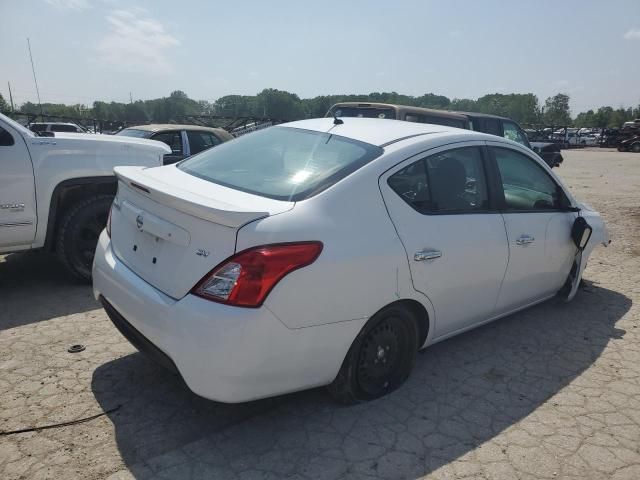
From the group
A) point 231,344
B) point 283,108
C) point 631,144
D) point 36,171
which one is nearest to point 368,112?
point 36,171

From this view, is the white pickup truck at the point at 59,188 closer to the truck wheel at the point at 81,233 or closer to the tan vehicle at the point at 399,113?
the truck wheel at the point at 81,233

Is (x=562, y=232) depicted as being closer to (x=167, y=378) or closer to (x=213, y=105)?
(x=167, y=378)

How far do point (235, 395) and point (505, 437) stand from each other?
1524 mm

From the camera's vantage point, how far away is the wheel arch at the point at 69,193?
4.48 metres

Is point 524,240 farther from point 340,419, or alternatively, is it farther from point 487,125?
point 487,125

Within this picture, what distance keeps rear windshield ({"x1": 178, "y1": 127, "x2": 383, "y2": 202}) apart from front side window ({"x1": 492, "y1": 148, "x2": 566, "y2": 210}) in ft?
4.02

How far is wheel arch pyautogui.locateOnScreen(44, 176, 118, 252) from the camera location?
4.48 meters

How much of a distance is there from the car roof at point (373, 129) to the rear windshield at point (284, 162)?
0.08 m

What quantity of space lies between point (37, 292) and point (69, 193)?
98 cm

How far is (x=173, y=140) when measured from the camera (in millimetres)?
9688

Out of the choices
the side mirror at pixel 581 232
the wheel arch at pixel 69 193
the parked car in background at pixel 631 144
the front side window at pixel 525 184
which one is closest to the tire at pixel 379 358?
the front side window at pixel 525 184

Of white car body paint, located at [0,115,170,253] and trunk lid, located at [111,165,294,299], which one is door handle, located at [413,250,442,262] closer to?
trunk lid, located at [111,165,294,299]

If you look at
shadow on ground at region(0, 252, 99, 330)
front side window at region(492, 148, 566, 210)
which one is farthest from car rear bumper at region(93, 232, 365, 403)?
shadow on ground at region(0, 252, 99, 330)

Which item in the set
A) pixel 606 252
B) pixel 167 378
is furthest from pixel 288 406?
pixel 606 252
